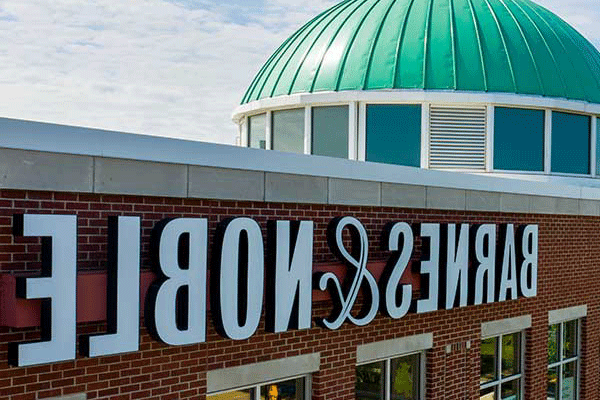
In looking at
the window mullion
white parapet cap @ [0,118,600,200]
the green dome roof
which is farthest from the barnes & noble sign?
the green dome roof

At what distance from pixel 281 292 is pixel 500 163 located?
38.9 feet

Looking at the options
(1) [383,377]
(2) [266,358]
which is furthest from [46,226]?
(1) [383,377]

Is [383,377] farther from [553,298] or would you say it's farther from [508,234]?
[553,298]

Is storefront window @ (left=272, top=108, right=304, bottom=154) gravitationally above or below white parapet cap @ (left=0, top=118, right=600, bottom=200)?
above

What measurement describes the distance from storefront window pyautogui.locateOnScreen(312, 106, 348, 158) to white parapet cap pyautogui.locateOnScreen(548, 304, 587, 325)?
6.59 metres

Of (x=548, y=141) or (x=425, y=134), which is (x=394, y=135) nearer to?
(x=425, y=134)

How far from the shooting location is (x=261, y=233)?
1065cm

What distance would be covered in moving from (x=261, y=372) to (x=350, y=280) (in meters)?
1.97

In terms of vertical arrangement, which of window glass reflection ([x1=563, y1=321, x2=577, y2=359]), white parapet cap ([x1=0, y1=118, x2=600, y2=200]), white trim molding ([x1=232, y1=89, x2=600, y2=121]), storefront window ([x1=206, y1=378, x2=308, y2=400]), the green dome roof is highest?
the green dome roof

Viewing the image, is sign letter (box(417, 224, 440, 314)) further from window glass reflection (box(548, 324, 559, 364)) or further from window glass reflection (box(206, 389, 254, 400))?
window glass reflection (box(548, 324, 559, 364))

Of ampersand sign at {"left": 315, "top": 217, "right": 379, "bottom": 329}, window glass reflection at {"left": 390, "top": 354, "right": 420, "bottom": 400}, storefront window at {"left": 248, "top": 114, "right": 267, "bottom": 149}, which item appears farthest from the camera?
storefront window at {"left": 248, "top": 114, "right": 267, "bottom": 149}

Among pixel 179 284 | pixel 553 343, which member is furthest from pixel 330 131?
pixel 179 284

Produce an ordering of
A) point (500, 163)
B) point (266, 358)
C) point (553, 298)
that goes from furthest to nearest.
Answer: point (500, 163) → point (553, 298) → point (266, 358)

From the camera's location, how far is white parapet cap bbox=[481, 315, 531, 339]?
15.9 m
